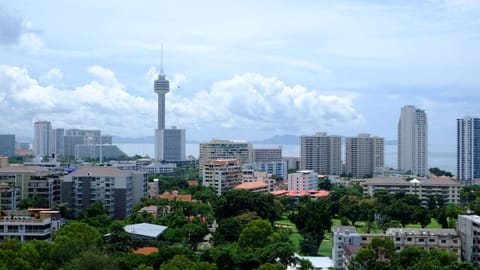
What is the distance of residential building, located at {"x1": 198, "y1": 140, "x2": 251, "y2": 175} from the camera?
48.8m

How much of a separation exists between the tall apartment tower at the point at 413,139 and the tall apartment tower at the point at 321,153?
5812 millimetres

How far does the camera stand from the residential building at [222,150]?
48.8 m

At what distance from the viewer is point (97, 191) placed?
24.8 metres

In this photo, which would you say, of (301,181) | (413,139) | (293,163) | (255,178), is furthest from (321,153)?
(255,178)

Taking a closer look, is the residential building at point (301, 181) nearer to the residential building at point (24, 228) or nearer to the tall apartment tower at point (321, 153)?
the tall apartment tower at point (321, 153)

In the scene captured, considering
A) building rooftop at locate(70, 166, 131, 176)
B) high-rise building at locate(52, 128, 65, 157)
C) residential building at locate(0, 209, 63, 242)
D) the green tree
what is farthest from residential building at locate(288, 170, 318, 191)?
high-rise building at locate(52, 128, 65, 157)

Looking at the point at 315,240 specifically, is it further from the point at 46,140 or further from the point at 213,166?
the point at 46,140

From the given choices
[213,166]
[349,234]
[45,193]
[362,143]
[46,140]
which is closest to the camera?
[349,234]

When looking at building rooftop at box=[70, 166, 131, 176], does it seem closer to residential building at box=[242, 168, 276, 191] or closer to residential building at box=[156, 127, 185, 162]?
residential building at box=[242, 168, 276, 191]

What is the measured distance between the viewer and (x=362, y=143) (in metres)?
53.3

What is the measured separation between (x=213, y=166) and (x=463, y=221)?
2020cm

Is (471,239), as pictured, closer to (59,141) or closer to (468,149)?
(468,149)

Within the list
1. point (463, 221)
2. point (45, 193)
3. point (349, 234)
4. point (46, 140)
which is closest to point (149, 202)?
point (45, 193)

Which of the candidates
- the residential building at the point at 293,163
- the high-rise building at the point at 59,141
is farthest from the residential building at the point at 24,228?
the high-rise building at the point at 59,141
